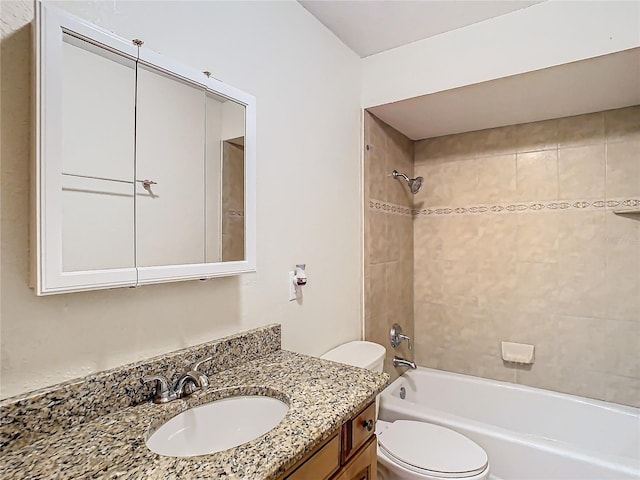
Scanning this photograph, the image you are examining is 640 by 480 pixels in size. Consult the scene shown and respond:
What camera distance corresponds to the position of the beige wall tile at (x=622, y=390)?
6.87ft

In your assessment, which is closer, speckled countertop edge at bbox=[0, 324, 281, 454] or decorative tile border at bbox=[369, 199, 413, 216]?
speckled countertop edge at bbox=[0, 324, 281, 454]

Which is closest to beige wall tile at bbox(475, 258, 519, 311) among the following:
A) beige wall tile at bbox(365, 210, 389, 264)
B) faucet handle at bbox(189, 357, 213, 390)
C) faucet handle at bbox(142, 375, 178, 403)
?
beige wall tile at bbox(365, 210, 389, 264)

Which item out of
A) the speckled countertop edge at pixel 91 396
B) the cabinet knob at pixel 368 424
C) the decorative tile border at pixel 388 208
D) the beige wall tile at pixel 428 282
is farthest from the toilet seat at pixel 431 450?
the decorative tile border at pixel 388 208

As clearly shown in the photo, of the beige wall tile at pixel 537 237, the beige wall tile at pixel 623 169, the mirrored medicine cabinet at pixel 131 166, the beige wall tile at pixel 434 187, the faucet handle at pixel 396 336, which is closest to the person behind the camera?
the mirrored medicine cabinet at pixel 131 166

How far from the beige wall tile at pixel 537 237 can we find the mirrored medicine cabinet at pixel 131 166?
6.25ft

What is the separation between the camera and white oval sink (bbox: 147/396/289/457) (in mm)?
950

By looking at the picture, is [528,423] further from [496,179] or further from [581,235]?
[496,179]

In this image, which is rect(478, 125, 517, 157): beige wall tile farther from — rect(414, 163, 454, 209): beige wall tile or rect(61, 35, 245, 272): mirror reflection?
rect(61, 35, 245, 272): mirror reflection

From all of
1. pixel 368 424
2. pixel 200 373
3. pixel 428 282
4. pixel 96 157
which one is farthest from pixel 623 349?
pixel 96 157

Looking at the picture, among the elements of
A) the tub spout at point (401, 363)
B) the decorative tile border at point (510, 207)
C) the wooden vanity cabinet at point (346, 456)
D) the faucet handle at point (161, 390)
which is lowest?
the tub spout at point (401, 363)

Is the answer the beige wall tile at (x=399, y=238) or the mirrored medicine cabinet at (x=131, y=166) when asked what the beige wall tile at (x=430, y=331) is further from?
the mirrored medicine cabinet at (x=131, y=166)

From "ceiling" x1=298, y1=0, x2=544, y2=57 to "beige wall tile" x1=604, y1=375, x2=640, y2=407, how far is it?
6.93ft

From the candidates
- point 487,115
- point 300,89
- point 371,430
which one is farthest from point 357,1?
point 371,430

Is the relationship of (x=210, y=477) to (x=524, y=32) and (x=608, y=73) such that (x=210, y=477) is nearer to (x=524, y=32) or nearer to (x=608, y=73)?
(x=524, y=32)
